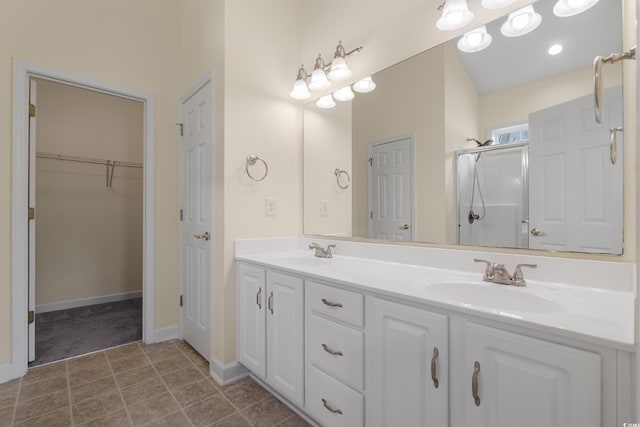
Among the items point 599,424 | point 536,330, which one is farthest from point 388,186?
point 599,424

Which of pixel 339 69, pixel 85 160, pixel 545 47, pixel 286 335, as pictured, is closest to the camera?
pixel 545 47

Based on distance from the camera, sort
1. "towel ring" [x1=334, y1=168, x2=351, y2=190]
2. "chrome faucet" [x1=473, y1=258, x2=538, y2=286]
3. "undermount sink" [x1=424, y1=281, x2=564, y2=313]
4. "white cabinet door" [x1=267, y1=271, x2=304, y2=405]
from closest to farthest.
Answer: "undermount sink" [x1=424, y1=281, x2=564, y2=313] < "chrome faucet" [x1=473, y1=258, x2=538, y2=286] < "white cabinet door" [x1=267, y1=271, x2=304, y2=405] < "towel ring" [x1=334, y1=168, x2=351, y2=190]

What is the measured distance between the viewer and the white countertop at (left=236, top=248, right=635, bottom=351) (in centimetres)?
73

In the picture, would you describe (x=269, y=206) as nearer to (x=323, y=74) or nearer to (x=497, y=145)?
(x=323, y=74)

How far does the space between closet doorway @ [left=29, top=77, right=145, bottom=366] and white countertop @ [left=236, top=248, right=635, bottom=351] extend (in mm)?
2472

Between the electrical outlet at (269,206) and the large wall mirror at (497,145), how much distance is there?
512 mm

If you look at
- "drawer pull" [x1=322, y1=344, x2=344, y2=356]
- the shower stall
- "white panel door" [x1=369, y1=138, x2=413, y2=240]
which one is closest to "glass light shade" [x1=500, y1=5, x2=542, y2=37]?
the shower stall

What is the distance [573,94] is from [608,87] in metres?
0.10

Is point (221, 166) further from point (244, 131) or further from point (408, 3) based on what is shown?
point (408, 3)

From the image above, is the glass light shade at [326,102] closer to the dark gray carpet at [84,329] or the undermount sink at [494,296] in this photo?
the undermount sink at [494,296]

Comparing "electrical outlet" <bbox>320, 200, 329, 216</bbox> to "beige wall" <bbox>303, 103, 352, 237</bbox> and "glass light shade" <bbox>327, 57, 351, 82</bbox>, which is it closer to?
"beige wall" <bbox>303, 103, 352, 237</bbox>

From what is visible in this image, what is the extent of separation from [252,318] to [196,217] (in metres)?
0.96

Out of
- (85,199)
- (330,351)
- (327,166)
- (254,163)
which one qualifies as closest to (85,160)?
(85,199)

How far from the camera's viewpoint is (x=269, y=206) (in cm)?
211
